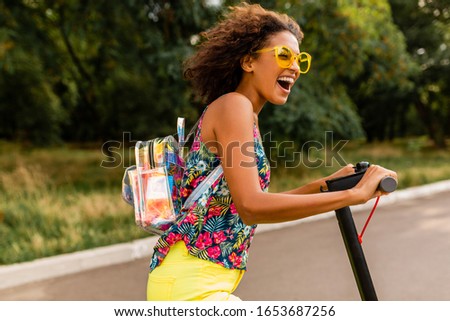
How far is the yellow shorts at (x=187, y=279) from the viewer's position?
1.73 m

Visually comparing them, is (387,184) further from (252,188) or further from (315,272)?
(315,272)

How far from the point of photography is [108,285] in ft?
17.6

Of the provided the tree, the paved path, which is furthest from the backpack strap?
the tree

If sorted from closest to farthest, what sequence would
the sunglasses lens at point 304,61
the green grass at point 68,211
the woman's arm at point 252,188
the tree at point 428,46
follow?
the woman's arm at point 252,188 → the sunglasses lens at point 304,61 → the green grass at point 68,211 → the tree at point 428,46

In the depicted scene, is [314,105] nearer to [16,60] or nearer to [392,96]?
[16,60]

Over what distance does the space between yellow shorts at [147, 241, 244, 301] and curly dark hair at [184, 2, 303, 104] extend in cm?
56

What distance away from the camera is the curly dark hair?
6.11 ft

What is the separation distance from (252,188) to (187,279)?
377mm

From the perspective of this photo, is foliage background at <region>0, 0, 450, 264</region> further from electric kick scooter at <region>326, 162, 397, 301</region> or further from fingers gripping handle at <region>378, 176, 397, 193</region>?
fingers gripping handle at <region>378, 176, 397, 193</region>

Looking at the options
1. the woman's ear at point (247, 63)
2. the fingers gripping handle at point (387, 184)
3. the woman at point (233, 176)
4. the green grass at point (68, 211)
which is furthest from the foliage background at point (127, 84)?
the fingers gripping handle at point (387, 184)

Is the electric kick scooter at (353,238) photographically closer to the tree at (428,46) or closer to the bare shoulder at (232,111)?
the bare shoulder at (232,111)

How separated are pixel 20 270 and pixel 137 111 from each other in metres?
8.66

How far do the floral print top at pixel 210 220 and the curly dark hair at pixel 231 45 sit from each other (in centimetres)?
24
